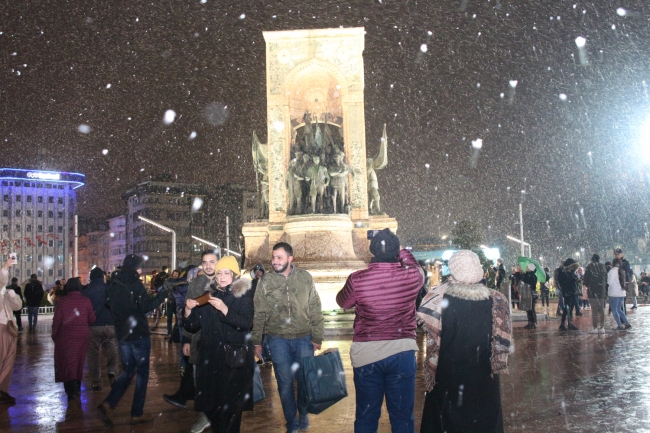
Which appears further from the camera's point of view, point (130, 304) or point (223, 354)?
point (130, 304)

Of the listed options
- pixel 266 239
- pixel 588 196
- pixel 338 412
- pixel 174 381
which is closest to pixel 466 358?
pixel 338 412

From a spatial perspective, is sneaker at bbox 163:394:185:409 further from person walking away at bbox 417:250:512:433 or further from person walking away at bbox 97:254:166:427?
person walking away at bbox 417:250:512:433

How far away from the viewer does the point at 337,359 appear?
643 centimetres

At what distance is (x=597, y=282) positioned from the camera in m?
15.8

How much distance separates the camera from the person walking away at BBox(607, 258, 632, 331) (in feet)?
54.1

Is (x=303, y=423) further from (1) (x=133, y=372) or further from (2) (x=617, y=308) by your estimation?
(2) (x=617, y=308)

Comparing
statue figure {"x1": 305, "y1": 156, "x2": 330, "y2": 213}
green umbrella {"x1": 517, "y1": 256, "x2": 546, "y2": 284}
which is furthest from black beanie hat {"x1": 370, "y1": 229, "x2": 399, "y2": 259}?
statue figure {"x1": 305, "y1": 156, "x2": 330, "y2": 213}

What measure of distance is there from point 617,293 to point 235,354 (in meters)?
12.8

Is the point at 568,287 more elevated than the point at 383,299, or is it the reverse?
the point at 383,299

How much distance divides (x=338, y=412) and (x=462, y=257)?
3.26 metres

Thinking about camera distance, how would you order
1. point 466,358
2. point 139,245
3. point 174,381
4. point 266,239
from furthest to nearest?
point 139,245 → point 266,239 → point 174,381 → point 466,358

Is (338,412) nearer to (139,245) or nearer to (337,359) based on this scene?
(337,359)

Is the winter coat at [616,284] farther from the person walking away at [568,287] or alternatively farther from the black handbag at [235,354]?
the black handbag at [235,354]

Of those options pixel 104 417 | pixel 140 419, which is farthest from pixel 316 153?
pixel 104 417
